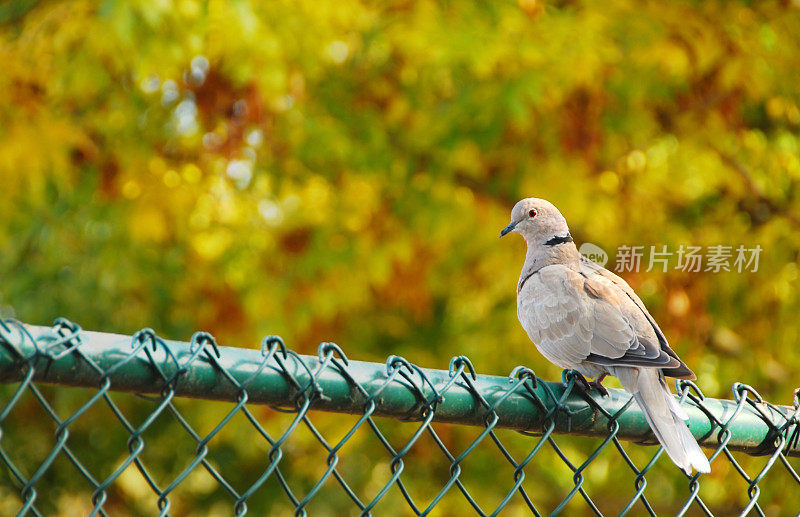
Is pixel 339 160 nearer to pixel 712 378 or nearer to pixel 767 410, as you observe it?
pixel 712 378

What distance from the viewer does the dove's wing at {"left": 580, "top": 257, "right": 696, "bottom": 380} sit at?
203 cm

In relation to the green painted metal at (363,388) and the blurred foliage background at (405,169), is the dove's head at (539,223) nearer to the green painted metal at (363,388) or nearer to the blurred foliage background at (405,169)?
the green painted metal at (363,388)

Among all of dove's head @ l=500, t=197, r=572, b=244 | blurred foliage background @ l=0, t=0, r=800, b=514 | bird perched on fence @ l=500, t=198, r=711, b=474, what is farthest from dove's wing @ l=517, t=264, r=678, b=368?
blurred foliage background @ l=0, t=0, r=800, b=514

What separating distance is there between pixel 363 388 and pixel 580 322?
96 centimetres

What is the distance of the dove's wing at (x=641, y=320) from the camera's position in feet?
6.67

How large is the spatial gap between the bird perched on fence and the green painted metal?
0.27ft

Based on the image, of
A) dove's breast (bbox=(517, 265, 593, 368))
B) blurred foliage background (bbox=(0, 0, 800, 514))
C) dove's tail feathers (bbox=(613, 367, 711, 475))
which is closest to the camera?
dove's tail feathers (bbox=(613, 367, 711, 475))

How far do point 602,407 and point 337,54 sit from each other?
3.59 meters

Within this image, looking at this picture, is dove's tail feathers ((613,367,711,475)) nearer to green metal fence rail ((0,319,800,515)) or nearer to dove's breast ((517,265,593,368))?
green metal fence rail ((0,319,800,515))

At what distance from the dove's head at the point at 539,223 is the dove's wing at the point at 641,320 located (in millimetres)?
268

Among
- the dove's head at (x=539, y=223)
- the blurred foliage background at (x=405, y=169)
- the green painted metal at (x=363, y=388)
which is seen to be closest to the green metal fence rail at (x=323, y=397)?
the green painted metal at (x=363, y=388)

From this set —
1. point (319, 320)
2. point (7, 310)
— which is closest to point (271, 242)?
point (319, 320)

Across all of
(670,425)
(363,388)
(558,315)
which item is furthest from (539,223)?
(363,388)

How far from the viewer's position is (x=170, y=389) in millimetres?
1310
